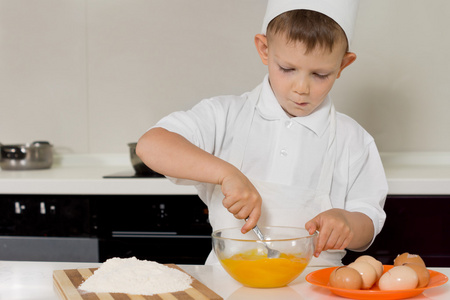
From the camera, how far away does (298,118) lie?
1.33m

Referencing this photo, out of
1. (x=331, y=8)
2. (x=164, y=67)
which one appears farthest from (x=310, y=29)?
(x=164, y=67)

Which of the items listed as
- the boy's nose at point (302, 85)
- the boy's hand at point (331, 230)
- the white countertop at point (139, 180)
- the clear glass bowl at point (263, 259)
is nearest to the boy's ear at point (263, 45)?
the boy's nose at point (302, 85)

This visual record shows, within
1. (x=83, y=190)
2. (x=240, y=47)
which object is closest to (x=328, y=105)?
(x=83, y=190)

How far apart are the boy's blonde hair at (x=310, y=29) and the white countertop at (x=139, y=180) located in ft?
2.62

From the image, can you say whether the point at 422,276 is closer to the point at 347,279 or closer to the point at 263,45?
the point at 347,279

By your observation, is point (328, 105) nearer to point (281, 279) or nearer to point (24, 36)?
point (281, 279)

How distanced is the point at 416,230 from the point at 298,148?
2.48 ft

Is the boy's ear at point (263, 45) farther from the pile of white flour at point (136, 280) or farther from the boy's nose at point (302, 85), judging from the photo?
the pile of white flour at point (136, 280)

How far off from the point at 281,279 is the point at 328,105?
0.54 meters

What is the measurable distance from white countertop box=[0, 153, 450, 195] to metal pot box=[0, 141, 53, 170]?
0.04m

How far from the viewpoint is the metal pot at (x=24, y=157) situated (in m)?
2.31

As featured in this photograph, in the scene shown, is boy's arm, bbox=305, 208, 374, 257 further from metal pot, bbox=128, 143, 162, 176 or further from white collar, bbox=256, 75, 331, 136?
metal pot, bbox=128, 143, 162, 176

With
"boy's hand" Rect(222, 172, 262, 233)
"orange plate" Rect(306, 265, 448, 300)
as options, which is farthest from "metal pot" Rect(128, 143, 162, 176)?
"orange plate" Rect(306, 265, 448, 300)

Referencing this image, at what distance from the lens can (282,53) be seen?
3.83ft
